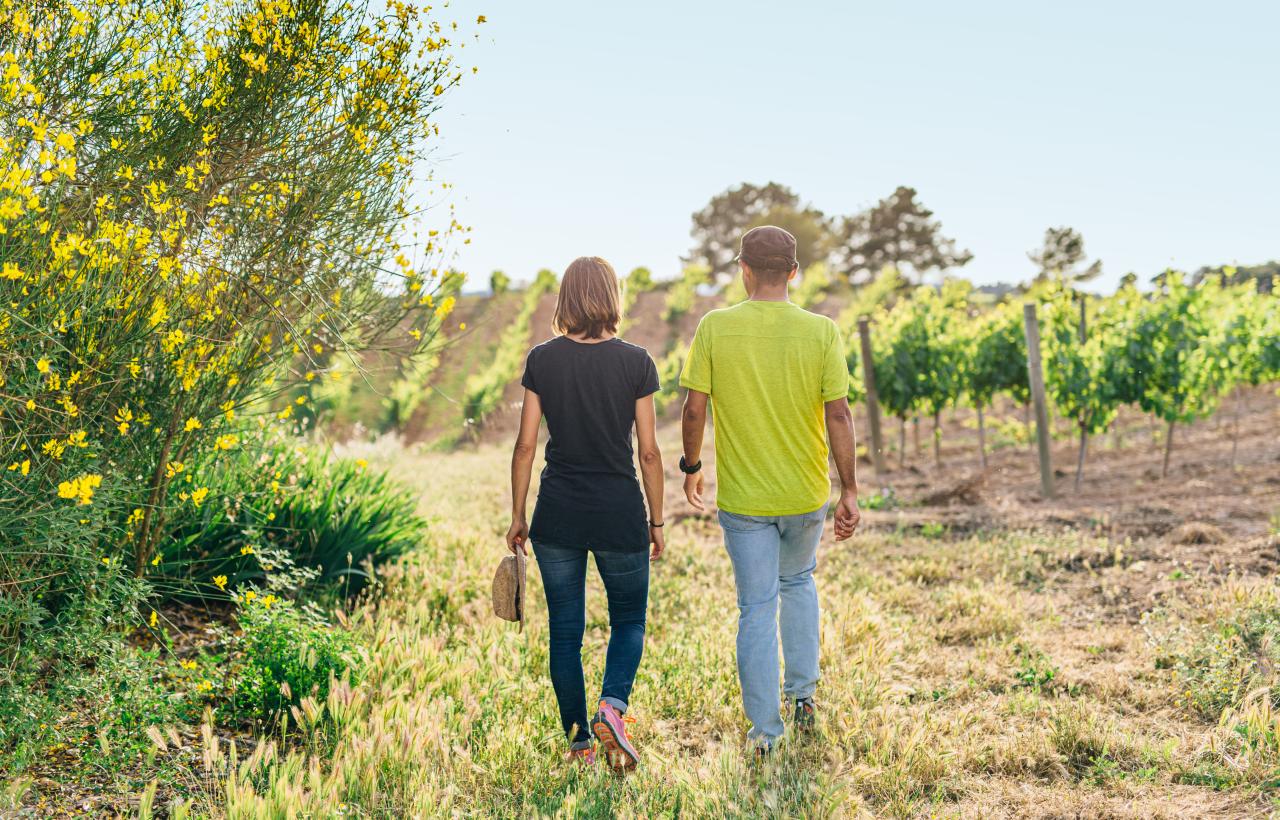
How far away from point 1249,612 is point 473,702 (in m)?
4.34

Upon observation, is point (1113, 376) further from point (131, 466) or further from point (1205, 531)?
point (131, 466)

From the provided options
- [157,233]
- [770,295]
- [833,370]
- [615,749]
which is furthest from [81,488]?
[833,370]

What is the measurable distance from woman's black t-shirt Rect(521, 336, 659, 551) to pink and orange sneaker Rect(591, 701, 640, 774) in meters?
0.66

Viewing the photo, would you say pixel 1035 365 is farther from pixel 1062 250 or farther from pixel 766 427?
pixel 1062 250

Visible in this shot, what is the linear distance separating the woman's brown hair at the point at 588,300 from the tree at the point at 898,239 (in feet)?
164

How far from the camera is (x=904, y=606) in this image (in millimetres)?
5984

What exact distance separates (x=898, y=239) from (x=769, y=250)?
51063 millimetres

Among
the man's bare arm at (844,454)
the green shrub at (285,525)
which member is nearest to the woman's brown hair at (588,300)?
the man's bare arm at (844,454)

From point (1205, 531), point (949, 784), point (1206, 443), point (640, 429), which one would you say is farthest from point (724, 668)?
point (1206, 443)

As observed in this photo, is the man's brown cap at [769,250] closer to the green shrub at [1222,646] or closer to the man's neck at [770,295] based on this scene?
the man's neck at [770,295]

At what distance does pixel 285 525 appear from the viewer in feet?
18.6

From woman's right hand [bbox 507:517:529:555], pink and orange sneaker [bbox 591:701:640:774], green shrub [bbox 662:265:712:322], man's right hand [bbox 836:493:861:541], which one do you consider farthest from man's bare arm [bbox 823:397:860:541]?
green shrub [bbox 662:265:712:322]

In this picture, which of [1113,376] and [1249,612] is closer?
[1249,612]

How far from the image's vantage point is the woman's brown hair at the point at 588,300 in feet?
10.6
